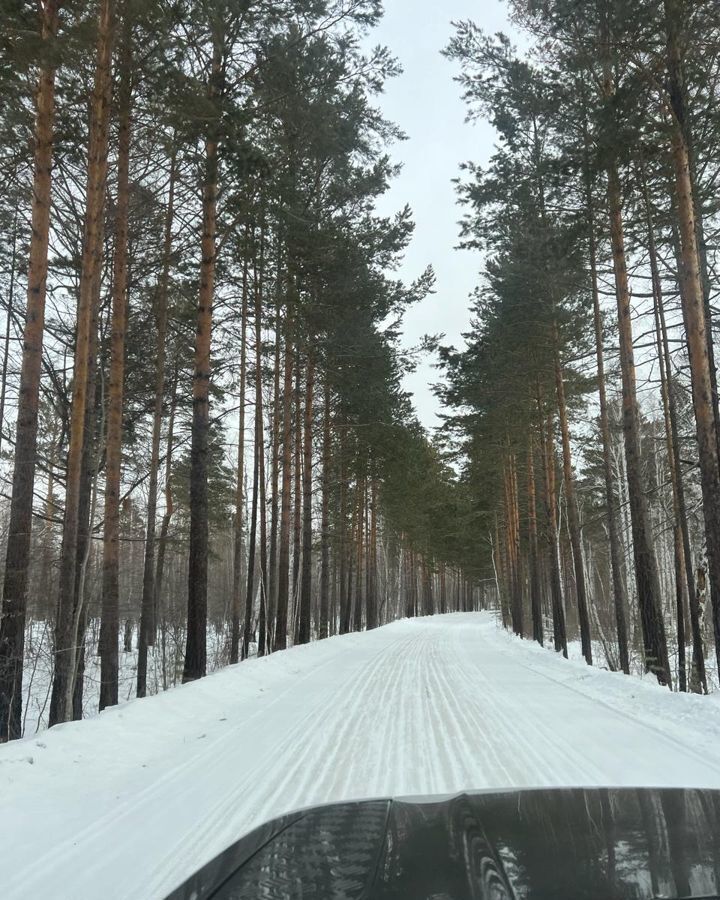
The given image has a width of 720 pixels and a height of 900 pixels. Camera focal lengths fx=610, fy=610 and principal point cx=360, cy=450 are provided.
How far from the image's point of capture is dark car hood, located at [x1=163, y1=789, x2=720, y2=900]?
5.16 ft

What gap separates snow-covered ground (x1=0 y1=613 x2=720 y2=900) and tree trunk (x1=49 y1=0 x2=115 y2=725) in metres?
1.70

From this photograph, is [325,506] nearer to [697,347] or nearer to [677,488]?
[677,488]

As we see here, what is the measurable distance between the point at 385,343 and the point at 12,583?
14.4 meters

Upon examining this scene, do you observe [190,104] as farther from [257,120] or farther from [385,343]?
[385,343]

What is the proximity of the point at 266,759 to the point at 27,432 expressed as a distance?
17.4 feet

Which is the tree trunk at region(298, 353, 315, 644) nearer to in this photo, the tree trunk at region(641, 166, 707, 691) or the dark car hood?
the tree trunk at region(641, 166, 707, 691)

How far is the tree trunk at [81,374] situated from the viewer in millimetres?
8133

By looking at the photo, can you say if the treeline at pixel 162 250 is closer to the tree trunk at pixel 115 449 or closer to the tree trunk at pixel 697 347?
the tree trunk at pixel 115 449

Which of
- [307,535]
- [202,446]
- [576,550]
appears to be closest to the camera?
[202,446]

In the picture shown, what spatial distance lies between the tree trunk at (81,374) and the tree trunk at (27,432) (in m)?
0.46

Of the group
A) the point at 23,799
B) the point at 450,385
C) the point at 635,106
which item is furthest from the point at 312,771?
the point at 450,385

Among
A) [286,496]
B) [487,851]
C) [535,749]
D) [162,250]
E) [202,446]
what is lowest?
[535,749]

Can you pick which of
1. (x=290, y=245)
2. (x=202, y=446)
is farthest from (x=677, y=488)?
(x=290, y=245)

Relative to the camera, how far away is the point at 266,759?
5.48 metres
